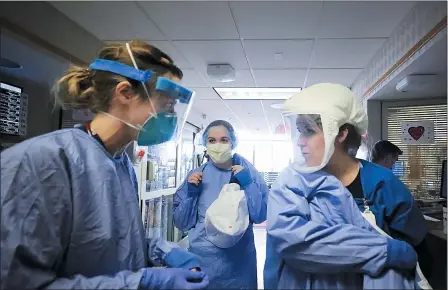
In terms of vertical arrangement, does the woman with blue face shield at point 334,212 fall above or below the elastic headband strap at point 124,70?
below

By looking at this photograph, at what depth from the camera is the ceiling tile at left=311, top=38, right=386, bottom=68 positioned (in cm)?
217

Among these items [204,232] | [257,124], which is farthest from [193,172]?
[257,124]

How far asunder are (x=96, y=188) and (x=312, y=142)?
2.05ft

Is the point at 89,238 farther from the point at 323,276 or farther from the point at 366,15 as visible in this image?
the point at 366,15

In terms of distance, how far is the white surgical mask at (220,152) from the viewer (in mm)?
1888

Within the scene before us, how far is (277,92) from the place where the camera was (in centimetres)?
323

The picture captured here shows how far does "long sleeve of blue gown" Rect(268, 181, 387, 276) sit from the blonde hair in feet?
1.78

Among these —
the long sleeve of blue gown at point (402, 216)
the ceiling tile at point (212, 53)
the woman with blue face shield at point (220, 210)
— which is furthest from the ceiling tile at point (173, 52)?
the long sleeve of blue gown at point (402, 216)

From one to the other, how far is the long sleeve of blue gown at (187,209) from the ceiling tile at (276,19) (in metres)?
1.00

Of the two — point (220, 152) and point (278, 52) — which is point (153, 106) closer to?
point (220, 152)

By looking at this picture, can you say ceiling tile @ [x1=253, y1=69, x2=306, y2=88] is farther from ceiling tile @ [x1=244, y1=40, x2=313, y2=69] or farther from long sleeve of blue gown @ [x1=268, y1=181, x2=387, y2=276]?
long sleeve of blue gown @ [x1=268, y1=181, x2=387, y2=276]

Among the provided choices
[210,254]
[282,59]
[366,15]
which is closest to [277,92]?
[282,59]

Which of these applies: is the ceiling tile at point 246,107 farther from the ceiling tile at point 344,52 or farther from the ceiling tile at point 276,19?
the ceiling tile at point 276,19

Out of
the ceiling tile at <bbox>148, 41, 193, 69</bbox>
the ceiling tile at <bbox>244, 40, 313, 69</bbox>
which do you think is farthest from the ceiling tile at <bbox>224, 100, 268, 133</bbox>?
the ceiling tile at <bbox>148, 41, 193, 69</bbox>
